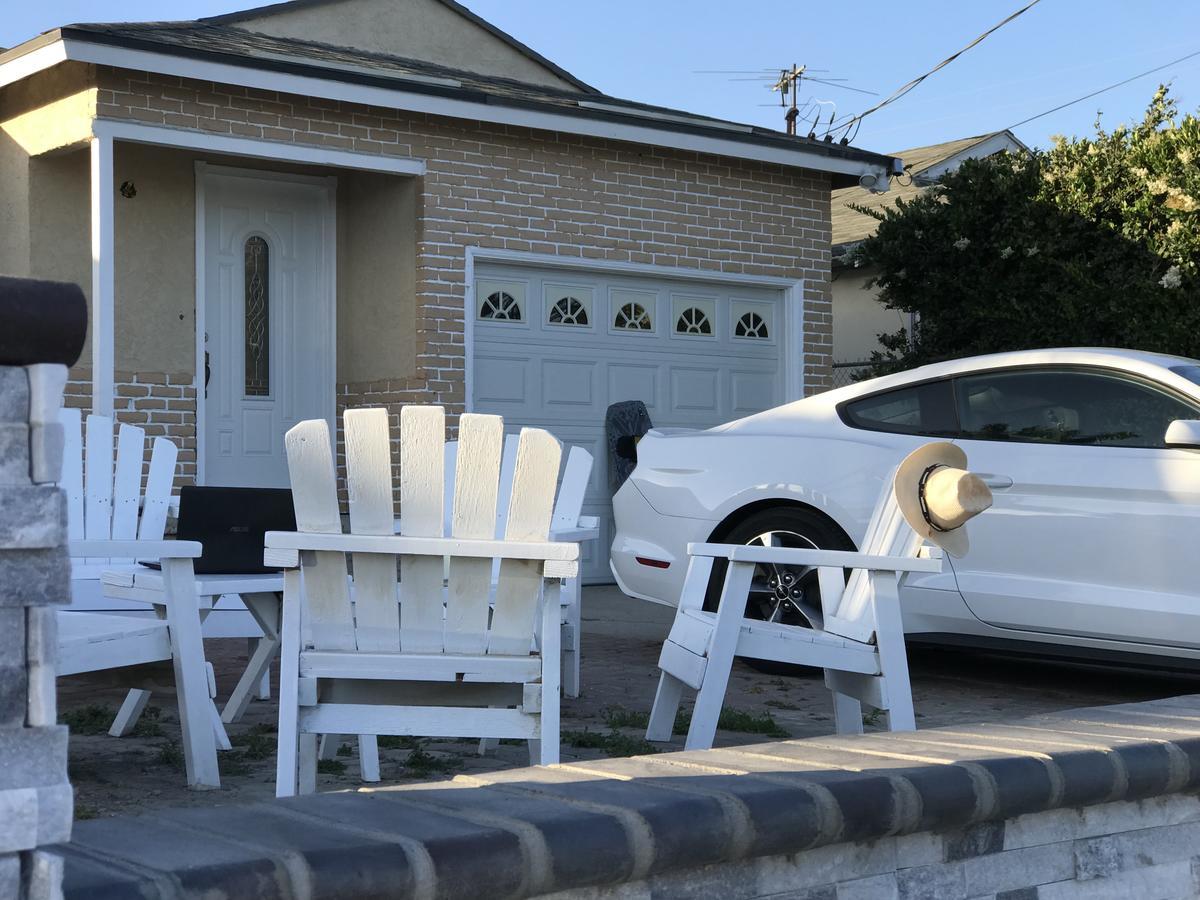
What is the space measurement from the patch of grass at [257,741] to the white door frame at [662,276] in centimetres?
503

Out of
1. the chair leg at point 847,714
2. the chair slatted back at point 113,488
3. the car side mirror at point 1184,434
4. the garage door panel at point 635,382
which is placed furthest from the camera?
the garage door panel at point 635,382

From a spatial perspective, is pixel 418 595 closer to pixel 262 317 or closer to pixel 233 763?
pixel 233 763

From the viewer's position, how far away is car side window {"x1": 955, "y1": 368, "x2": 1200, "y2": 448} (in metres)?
6.23

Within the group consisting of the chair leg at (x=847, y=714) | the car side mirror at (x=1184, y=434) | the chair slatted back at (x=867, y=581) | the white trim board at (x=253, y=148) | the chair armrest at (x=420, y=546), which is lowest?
the chair leg at (x=847, y=714)

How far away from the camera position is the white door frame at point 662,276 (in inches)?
417

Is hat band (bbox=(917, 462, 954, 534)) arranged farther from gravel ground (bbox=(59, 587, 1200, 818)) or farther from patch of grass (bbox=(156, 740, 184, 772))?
patch of grass (bbox=(156, 740, 184, 772))

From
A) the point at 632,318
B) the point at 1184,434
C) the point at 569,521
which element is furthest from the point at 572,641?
the point at 632,318

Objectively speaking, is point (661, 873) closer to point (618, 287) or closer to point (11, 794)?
point (11, 794)

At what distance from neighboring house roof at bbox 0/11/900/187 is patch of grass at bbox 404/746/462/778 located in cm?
569

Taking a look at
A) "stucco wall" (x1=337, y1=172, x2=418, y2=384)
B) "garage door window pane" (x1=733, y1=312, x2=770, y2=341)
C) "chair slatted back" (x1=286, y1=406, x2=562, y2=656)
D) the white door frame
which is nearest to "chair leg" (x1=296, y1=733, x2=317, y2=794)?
"chair slatted back" (x1=286, y1=406, x2=562, y2=656)

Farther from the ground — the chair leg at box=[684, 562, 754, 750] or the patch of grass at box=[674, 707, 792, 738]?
the chair leg at box=[684, 562, 754, 750]

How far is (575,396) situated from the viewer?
11.3 metres

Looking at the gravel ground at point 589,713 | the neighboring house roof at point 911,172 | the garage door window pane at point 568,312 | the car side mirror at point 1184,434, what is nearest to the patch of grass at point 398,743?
the gravel ground at point 589,713

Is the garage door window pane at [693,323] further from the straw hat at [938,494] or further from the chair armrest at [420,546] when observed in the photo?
the chair armrest at [420,546]
